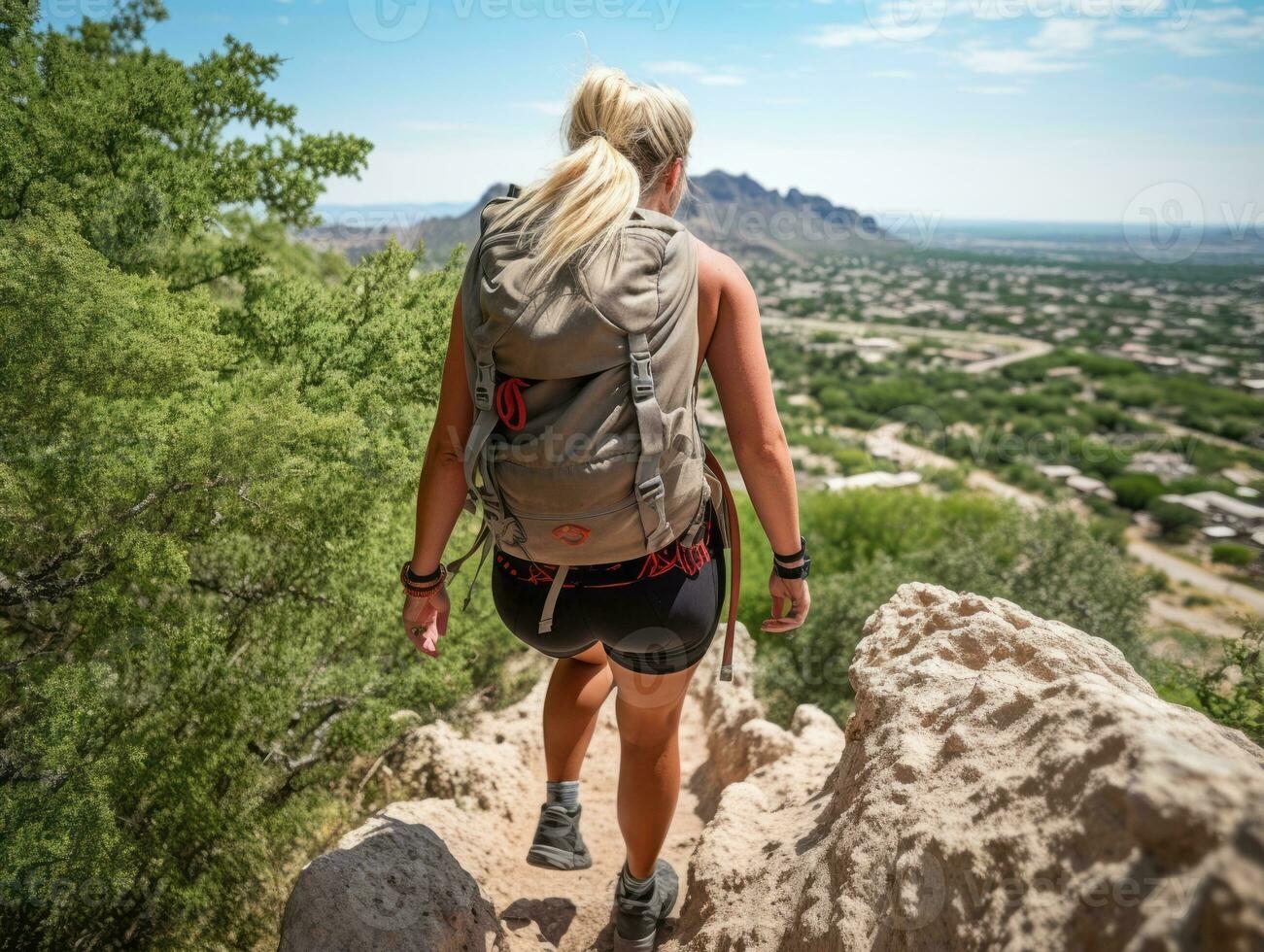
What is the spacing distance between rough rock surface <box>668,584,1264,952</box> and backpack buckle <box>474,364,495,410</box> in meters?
1.53

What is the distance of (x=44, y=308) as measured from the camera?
3789mm

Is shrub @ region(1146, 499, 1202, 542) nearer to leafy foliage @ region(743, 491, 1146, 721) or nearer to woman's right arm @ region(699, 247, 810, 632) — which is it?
leafy foliage @ region(743, 491, 1146, 721)

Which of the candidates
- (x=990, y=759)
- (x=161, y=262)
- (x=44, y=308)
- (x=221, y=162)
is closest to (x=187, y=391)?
(x=44, y=308)

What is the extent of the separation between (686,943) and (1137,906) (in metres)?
1.91

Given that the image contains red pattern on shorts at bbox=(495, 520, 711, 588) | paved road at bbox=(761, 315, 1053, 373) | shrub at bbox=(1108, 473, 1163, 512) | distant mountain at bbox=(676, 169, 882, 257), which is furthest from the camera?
distant mountain at bbox=(676, 169, 882, 257)

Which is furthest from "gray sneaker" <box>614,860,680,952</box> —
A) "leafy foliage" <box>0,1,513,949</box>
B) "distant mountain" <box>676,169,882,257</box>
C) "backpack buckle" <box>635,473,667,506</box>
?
"distant mountain" <box>676,169,882,257</box>

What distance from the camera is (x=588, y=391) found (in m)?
2.02

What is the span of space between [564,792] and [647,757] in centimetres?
62

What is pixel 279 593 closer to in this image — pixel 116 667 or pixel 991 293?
pixel 116 667

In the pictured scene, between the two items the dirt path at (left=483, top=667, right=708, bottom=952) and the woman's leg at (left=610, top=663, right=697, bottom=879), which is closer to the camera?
the woman's leg at (left=610, top=663, right=697, bottom=879)

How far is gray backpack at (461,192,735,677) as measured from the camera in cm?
201

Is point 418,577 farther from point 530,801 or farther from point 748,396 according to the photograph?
point 530,801

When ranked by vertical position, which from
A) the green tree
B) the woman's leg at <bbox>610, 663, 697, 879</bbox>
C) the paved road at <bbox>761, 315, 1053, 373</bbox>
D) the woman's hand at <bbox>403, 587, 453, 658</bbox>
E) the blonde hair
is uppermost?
the blonde hair

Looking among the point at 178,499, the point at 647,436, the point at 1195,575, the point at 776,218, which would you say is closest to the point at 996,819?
the point at 647,436
